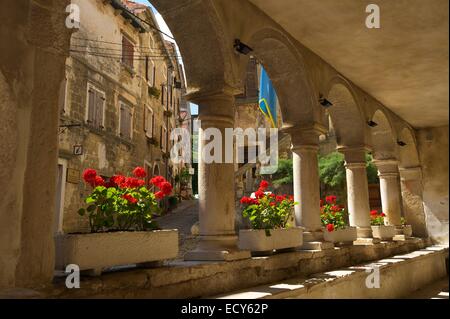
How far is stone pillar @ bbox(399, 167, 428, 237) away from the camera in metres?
9.80

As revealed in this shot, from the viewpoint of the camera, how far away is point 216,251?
3.65 metres

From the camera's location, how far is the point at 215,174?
3.87 metres

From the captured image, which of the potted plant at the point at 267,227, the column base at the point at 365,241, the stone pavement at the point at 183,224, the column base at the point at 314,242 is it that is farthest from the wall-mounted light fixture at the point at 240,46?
the stone pavement at the point at 183,224

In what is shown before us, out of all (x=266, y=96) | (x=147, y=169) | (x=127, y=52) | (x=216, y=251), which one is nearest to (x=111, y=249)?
(x=216, y=251)

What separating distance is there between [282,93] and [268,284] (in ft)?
9.48

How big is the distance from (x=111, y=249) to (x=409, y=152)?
9.13 metres

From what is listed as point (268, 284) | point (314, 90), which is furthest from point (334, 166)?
point (268, 284)

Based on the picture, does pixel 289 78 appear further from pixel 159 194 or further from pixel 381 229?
pixel 381 229

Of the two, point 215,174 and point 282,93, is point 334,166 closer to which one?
point 282,93

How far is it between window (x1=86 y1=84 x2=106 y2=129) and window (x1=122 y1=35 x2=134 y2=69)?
216cm

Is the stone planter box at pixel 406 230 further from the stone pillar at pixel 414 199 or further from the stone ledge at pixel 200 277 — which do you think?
the stone ledge at pixel 200 277

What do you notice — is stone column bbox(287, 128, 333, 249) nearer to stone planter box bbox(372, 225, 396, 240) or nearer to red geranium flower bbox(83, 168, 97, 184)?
stone planter box bbox(372, 225, 396, 240)

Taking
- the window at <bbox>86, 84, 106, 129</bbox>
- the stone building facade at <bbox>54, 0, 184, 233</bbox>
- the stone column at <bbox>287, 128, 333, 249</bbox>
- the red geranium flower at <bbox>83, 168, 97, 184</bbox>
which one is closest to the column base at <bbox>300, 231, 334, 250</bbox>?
the stone column at <bbox>287, 128, 333, 249</bbox>
